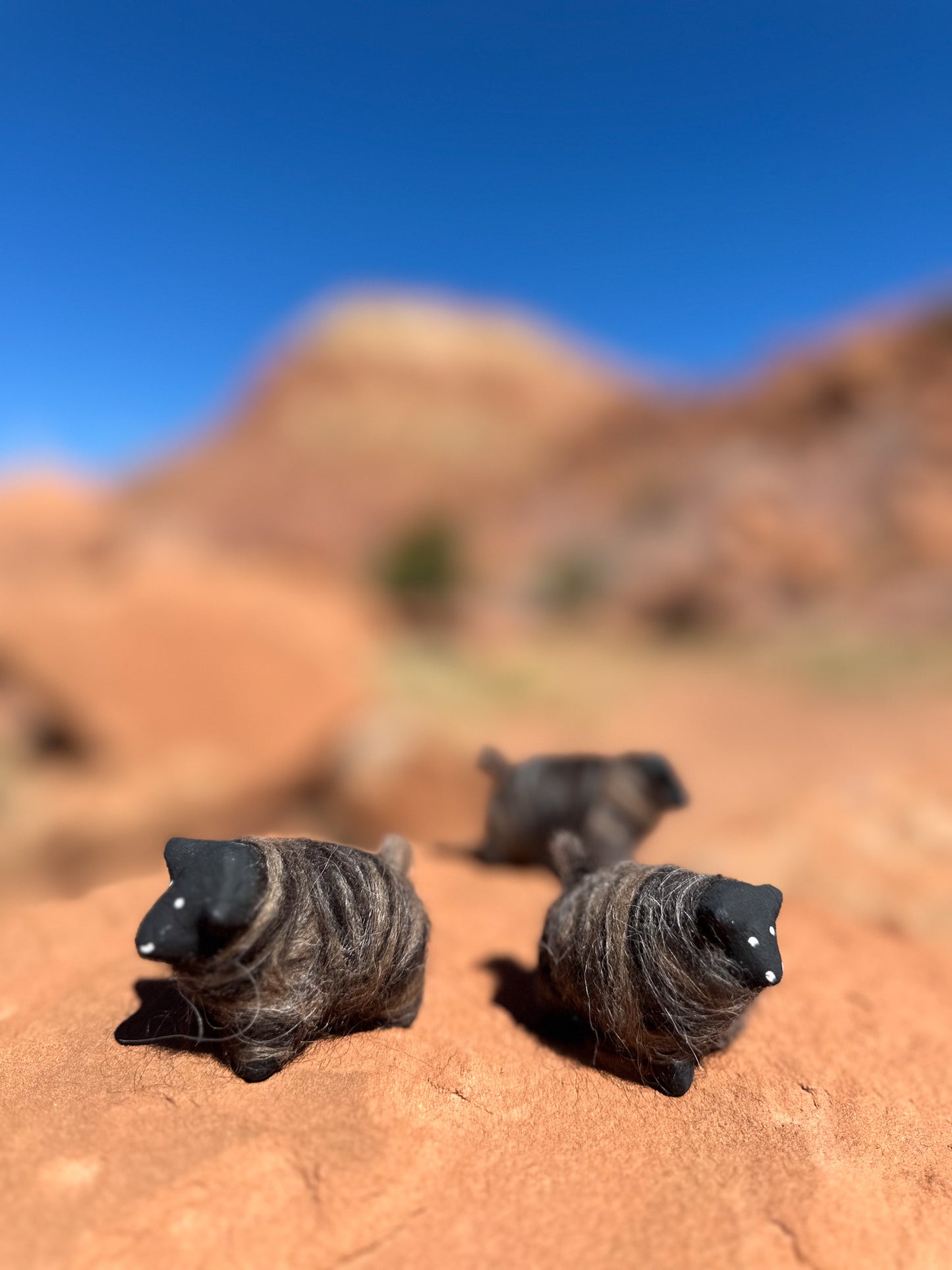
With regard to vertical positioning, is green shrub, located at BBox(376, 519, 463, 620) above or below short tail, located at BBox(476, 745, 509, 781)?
above

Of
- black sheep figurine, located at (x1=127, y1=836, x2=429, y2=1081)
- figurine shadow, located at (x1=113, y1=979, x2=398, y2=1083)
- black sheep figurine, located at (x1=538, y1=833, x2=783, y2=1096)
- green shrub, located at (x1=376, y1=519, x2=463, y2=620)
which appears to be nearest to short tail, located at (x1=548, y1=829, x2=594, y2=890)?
black sheep figurine, located at (x1=538, y1=833, x2=783, y2=1096)

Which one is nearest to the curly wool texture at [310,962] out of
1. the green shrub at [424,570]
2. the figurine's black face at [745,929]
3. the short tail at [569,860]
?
the short tail at [569,860]

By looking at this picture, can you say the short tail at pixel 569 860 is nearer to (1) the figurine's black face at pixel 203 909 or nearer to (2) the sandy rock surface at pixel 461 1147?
(2) the sandy rock surface at pixel 461 1147

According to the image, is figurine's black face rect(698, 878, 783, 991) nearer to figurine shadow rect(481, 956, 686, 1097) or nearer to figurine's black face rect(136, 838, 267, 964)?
figurine shadow rect(481, 956, 686, 1097)

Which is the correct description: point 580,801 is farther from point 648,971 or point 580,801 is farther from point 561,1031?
point 648,971

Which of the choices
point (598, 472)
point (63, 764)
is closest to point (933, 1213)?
point (63, 764)

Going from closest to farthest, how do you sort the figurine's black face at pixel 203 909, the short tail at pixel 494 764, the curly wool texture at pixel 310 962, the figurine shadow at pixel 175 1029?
the figurine's black face at pixel 203 909, the curly wool texture at pixel 310 962, the figurine shadow at pixel 175 1029, the short tail at pixel 494 764

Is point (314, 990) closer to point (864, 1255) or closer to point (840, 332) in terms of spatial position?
point (864, 1255)
